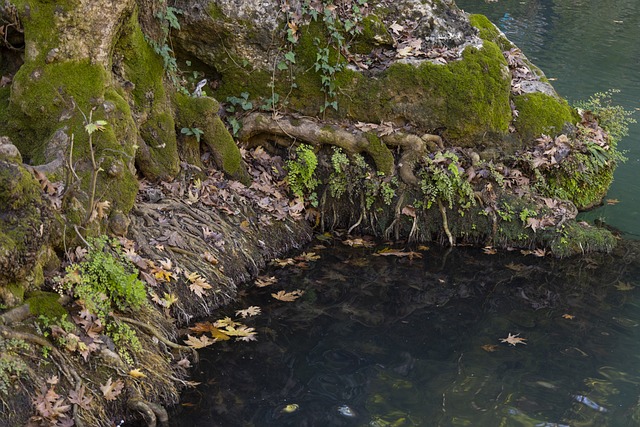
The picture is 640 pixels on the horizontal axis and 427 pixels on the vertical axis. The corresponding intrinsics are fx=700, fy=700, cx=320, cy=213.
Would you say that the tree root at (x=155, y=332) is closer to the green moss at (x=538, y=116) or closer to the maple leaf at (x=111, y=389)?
the maple leaf at (x=111, y=389)

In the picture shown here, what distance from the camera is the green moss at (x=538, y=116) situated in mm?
10664

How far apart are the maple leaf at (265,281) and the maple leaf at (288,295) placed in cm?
23

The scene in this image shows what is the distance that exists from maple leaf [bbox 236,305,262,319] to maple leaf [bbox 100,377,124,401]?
218cm

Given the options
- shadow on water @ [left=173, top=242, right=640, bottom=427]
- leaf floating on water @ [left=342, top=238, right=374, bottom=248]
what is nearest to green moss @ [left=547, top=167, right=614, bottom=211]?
shadow on water @ [left=173, top=242, right=640, bottom=427]

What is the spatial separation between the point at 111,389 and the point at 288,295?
117 inches

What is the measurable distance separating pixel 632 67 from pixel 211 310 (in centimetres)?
1683

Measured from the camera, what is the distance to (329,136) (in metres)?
9.98

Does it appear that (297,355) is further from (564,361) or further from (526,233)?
(526,233)

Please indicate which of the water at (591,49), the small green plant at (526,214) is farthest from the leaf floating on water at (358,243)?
the water at (591,49)

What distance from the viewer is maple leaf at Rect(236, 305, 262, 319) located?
7.77 metres

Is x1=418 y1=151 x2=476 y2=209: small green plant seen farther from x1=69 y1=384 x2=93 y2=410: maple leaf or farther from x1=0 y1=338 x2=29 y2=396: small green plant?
x1=0 y1=338 x2=29 y2=396: small green plant

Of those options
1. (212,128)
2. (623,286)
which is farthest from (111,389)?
(623,286)

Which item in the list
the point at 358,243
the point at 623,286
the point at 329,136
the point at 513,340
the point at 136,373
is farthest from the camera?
the point at 329,136

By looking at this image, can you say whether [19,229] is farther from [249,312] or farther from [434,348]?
[434,348]
